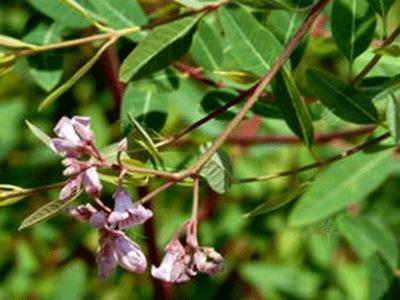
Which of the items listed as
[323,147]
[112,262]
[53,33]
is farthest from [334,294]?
[112,262]

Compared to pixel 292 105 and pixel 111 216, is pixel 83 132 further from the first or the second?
pixel 292 105

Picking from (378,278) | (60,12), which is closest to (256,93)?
(60,12)

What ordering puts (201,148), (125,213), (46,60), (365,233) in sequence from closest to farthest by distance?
(125,213) < (201,148) < (46,60) < (365,233)

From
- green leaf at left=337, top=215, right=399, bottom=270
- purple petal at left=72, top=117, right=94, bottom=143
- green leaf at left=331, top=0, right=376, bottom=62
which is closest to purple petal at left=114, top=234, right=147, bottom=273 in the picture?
purple petal at left=72, top=117, right=94, bottom=143

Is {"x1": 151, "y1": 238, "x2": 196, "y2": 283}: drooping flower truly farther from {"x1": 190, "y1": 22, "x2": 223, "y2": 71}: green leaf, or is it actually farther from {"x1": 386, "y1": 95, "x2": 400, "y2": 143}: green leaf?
{"x1": 190, "y1": 22, "x2": 223, "y2": 71}: green leaf

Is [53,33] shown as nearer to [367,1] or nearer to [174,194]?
[367,1]

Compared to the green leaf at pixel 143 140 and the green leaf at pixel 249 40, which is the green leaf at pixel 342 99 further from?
the green leaf at pixel 143 140

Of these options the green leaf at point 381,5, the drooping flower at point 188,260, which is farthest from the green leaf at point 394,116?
the drooping flower at point 188,260
